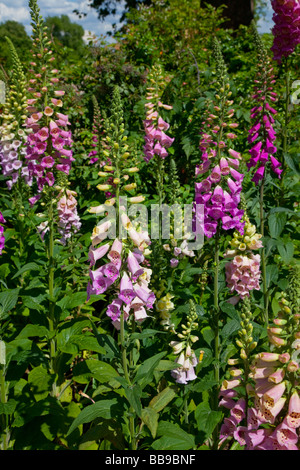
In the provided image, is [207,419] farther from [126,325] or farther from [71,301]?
[71,301]

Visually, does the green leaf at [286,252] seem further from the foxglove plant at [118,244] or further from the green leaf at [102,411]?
the green leaf at [102,411]

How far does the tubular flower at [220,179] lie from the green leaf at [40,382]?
1613mm

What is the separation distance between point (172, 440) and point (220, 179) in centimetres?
189

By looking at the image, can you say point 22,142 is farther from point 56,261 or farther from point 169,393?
point 169,393

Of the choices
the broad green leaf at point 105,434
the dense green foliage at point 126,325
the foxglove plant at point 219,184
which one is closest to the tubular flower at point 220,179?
the foxglove plant at point 219,184

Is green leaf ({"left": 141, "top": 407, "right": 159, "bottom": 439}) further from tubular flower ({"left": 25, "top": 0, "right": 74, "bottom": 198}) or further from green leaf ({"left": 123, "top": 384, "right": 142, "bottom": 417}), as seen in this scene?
tubular flower ({"left": 25, "top": 0, "right": 74, "bottom": 198})

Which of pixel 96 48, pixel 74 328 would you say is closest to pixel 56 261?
pixel 74 328

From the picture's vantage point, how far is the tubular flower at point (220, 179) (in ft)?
10.1

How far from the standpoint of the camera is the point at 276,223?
13.3 feet

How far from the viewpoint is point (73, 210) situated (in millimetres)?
4293

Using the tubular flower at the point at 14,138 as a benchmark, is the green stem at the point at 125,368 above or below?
below

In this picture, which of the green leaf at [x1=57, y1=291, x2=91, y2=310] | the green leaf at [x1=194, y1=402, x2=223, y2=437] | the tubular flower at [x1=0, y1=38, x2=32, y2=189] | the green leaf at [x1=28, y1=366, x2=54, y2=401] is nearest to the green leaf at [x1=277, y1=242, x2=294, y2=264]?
the green leaf at [x1=194, y1=402, x2=223, y2=437]

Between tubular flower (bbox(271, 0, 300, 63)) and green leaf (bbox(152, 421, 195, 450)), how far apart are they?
3.72 m

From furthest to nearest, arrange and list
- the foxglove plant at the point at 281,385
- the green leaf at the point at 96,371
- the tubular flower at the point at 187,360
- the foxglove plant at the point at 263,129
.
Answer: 1. the foxglove plant at the point at 263,129
2. the tubular flower at the point at 187,360
3. the green leaf at the point at 96,371
4. the foxglove plant at the point at 281,385
